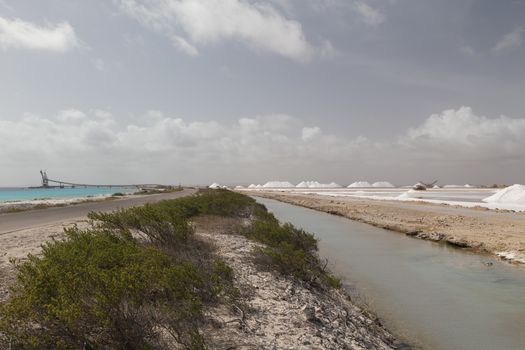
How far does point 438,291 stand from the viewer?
36.5 ft

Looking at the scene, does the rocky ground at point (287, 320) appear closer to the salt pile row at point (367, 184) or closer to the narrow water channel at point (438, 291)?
the narrow water channel at point (438, 291)

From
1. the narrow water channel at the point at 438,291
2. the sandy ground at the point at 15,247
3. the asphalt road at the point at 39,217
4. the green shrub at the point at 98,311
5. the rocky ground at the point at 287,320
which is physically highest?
the green shrub at the point at 98,311

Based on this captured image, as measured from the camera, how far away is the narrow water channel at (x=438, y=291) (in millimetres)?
7938

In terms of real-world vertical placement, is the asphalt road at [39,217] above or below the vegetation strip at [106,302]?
below

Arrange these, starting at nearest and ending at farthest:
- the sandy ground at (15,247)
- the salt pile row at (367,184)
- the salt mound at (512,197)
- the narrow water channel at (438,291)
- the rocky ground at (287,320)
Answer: the rocky ground at (287,320), the sandy ground at (15,247), the narrow water channel at (438,291), the salt mound at (512,197), the salt pile row at (367,184)

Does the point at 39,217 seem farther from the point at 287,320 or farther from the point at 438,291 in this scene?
the point at 438,291

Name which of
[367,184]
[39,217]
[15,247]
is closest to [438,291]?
[15,247]

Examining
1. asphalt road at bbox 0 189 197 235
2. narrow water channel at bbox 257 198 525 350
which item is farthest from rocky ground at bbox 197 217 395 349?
asphalt road at bbox 0 189 197 235

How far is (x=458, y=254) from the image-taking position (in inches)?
672

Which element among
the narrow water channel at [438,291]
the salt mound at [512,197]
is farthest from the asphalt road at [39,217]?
the salt mound at [512,197]

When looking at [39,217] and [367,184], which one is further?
[367,184]

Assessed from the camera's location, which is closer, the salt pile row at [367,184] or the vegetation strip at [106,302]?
the vegetation strip at [106,302]

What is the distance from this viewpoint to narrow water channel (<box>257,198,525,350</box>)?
26.0 feet

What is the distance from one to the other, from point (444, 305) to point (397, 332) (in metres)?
2.75
